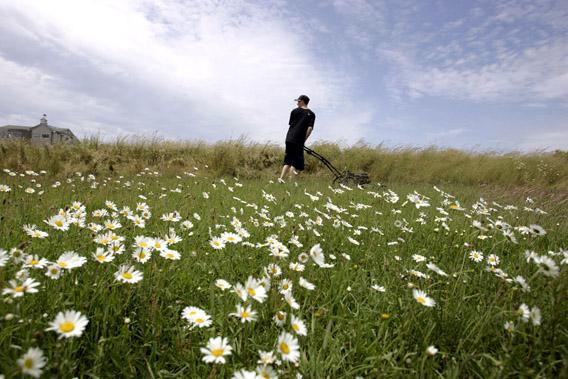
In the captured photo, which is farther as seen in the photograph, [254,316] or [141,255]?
[141,255]

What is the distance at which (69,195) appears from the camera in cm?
407

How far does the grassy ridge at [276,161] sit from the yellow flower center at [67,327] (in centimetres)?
838

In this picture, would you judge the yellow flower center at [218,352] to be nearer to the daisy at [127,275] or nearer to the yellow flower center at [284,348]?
the yellow flower center at [284,348]

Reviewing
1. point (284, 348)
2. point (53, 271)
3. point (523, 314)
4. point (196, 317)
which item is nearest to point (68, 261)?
point (53, 271)

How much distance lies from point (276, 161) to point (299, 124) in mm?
4120

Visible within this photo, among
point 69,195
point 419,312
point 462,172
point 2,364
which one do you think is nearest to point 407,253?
point 419,312

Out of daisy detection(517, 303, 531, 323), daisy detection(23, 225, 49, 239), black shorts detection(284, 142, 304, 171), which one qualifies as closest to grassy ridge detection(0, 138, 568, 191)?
black shorts detection(284, 142, 304, 171)

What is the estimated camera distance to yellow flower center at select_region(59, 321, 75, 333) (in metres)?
0.88

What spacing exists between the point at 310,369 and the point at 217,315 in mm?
474

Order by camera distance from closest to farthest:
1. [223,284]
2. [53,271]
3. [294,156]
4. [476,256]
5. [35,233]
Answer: [53,271]
[223,284]
[35,233]
[476,256]
[294,156]

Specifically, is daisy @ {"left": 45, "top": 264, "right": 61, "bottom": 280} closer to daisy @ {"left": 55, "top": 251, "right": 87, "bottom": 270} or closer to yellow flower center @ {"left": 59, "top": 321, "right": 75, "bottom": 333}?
daisy @ {"left": 55, "top": 251, "right": 87, "bottom": 270}

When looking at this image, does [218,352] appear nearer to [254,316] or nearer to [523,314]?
[254,316]

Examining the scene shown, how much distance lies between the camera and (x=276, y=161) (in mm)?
12586

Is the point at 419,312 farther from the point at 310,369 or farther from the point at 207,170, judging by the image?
the point at 207,170
